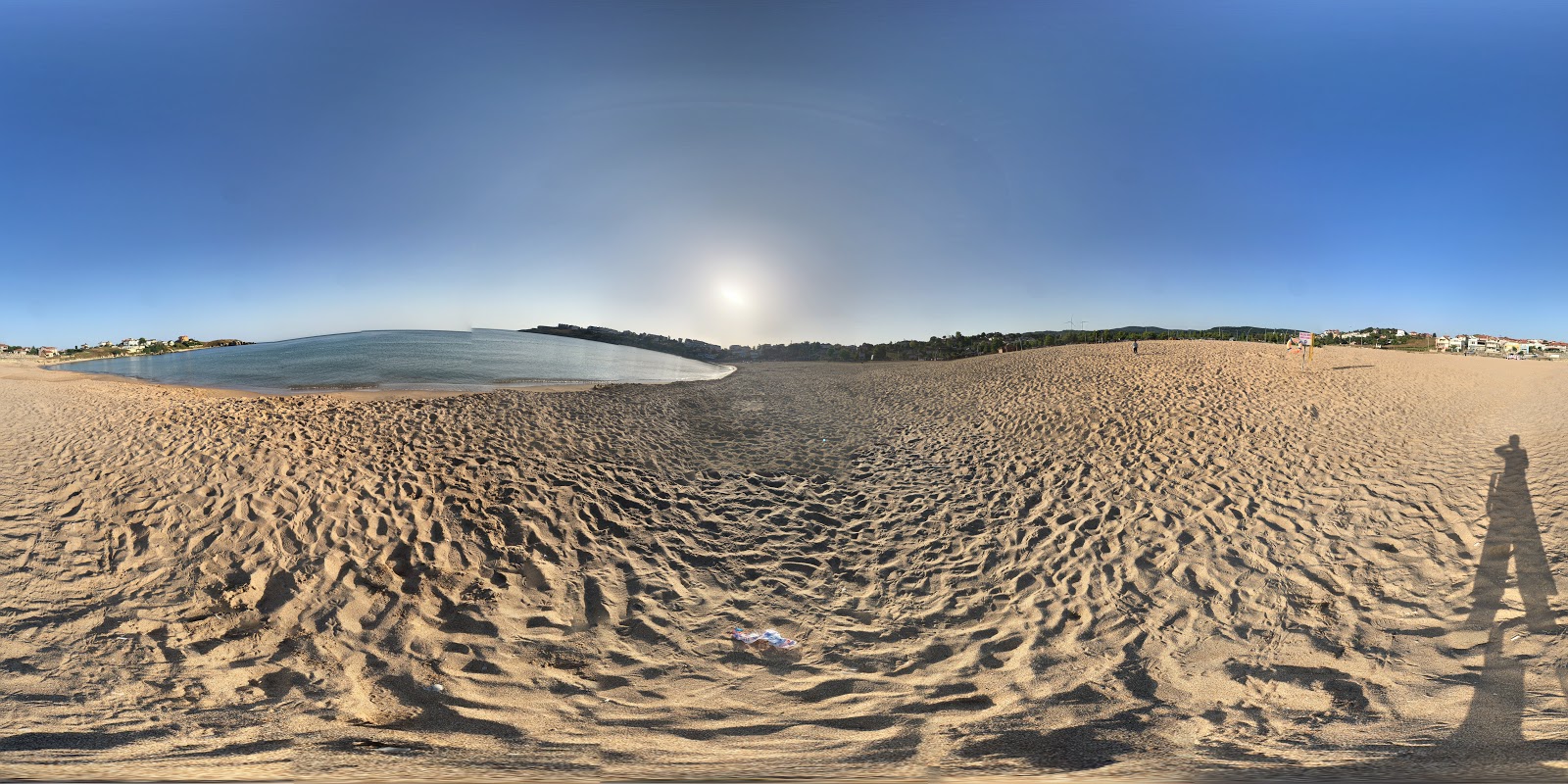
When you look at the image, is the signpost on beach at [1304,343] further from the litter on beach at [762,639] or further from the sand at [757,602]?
the litter on beach at [762,639]

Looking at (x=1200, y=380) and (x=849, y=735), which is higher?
(x=1200, y=380)

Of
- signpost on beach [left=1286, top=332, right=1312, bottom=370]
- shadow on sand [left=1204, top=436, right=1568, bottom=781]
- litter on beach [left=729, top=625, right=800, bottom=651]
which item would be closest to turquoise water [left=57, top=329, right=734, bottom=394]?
litter on beach [left=729, top=625, right=800, bottom=651]

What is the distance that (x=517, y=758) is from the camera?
8.13 ft

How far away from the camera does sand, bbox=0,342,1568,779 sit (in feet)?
8.37

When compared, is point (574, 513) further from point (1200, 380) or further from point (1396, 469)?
point (1200, 380)

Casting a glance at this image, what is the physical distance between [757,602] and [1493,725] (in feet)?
12.6

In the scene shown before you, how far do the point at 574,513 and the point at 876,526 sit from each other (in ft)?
10.2

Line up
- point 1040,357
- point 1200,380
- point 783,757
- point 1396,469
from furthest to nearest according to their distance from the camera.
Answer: point 1040,357 < point 1200,380 < point 1396,469 < point 783,757

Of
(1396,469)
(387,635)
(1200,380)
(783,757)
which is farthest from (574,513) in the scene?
(1200,380)

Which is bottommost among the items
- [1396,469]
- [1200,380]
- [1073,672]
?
[1073,672]

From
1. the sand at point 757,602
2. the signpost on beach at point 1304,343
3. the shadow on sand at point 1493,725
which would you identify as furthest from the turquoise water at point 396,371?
the signpost on beach at point 1304,343

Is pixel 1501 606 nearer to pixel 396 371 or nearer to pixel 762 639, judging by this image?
pixel 762 639

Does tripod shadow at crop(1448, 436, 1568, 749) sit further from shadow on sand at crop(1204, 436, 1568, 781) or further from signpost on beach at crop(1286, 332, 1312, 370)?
signpost on beach at crop(1286, 332, 1312, 370)

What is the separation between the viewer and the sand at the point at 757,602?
8.37ft
